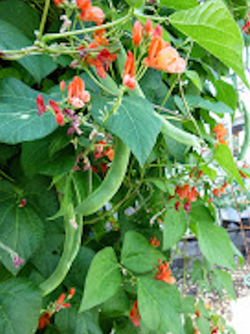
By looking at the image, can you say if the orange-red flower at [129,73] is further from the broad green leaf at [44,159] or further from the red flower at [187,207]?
the red flower at [187,207]

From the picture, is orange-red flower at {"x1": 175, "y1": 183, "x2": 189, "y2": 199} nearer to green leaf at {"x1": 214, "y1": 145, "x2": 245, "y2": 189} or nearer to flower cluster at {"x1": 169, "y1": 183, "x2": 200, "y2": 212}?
flower cluster at {"x1": 169, "y1": 183, "x2": 200, "y2": 212}

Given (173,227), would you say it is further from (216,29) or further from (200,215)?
(216,29)

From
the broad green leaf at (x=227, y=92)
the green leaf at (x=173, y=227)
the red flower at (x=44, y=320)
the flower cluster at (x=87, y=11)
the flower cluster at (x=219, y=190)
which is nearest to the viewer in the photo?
the flower cluster at (x=87, y=11)

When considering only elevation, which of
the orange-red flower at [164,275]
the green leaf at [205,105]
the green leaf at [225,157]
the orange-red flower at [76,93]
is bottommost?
the orange-red flower at [164,275]

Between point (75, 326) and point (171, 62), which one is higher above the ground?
point (171, 62)

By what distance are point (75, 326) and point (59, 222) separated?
0.18 metres

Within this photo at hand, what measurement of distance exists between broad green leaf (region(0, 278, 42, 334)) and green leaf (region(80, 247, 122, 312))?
8 cm

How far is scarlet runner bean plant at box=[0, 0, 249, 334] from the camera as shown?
1.16ft

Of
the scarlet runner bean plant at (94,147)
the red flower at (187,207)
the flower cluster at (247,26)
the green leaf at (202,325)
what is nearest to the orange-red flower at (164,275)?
the scarlet runner bean plant at (94,147)

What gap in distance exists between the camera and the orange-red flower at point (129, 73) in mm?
344

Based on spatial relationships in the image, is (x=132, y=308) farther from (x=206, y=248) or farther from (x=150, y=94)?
(x=150, y=94)

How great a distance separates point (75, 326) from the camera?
1.80 ft

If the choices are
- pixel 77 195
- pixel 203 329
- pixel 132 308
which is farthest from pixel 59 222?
pixel 203 329

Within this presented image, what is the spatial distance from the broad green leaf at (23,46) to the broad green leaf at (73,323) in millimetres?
390
